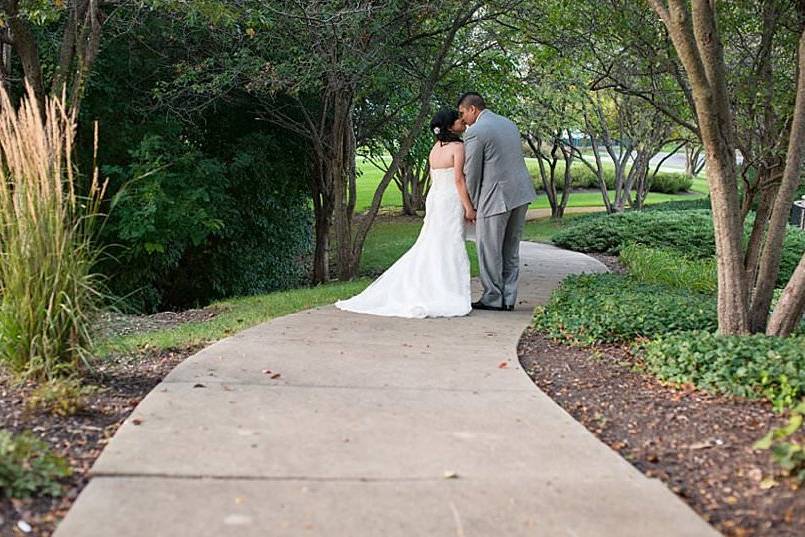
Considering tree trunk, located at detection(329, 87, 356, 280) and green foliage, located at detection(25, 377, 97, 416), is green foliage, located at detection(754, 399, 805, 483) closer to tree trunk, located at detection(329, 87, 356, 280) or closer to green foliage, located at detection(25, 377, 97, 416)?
green foliage, located at detection(25, 377, 97, 416)

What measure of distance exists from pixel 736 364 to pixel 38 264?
4.28 meters

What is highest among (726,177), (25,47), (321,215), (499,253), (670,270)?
→ (25,47)

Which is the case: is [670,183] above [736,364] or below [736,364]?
above

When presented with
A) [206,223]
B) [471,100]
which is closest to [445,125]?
[471,100]

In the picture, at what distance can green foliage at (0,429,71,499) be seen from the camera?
→ 3.73 meters

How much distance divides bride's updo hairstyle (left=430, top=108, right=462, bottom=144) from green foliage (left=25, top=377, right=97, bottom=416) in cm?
559

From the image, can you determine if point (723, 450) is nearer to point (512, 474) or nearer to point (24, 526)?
point (512, 474)

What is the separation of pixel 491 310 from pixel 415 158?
384 inches

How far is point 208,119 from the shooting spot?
49.5 feet

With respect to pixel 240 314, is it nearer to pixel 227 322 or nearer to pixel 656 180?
pixel 227 322

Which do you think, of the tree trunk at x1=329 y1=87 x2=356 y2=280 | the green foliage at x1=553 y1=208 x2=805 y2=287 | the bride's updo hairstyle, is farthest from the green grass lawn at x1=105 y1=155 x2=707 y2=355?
the bride's updo hairstyle

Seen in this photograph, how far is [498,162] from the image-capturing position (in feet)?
30.4

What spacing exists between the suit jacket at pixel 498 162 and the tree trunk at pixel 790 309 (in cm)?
322

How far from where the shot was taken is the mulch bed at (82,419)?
3.62 metres
